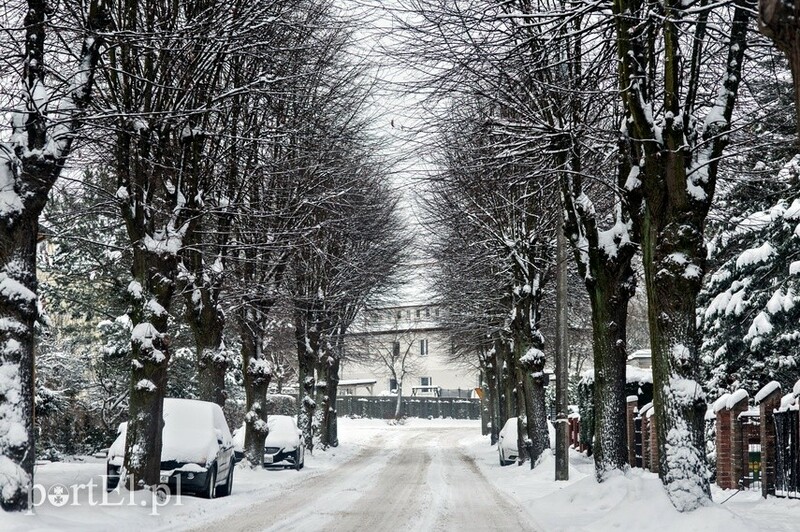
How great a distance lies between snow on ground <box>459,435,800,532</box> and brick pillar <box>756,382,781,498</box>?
0.32 meters

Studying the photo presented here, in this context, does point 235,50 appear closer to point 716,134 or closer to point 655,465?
point 716,134

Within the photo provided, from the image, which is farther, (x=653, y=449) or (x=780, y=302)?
(x=653, y=449)

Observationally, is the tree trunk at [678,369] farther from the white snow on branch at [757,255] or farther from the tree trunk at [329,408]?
the tree trunk at [329,408]

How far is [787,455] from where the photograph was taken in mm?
14375

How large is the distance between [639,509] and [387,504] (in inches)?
253

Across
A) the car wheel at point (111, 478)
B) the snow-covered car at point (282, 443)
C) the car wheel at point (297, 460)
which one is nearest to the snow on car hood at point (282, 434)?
the snow-covered car at point (282, 443)

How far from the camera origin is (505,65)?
14.6 metres

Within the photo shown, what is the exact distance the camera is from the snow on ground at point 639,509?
10914 mm

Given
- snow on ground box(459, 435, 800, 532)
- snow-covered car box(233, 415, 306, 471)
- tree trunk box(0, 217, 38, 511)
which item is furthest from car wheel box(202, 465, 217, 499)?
snow-covered car box(233, 415, 306, 471)

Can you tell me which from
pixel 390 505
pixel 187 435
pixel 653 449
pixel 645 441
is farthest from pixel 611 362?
pixel 187 435

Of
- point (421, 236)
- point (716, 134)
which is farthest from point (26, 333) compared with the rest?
point (421, 236)

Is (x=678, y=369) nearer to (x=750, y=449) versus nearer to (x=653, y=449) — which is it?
(x=750, y=449)

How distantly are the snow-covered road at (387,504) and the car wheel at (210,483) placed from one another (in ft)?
3.28

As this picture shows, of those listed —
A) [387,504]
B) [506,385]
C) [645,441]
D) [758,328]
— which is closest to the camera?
[387,504]
